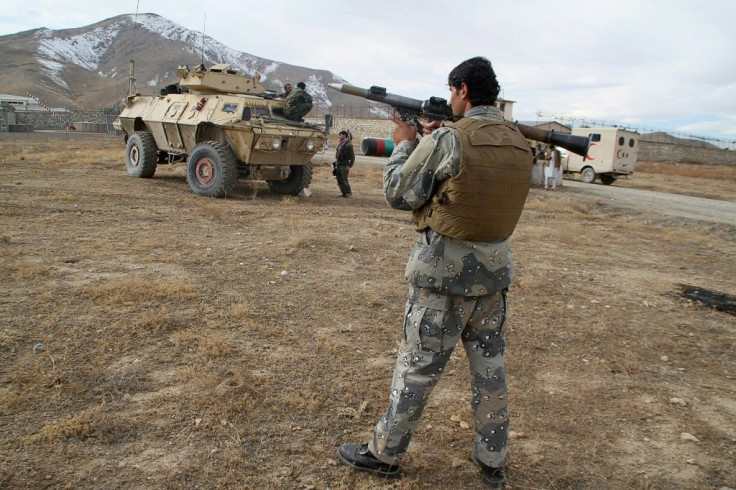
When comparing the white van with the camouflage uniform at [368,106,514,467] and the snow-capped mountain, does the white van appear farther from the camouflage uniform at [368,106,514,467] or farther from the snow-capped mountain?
the snow-capped mountain

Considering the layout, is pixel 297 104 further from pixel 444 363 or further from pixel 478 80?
pixel 444 363

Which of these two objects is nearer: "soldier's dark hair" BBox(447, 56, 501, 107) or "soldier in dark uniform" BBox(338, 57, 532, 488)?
"soldier in dark uniform" BBox(338, 57, 532, 488)

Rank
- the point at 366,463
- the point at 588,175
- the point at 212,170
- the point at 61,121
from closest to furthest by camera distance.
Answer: the point at 366,463 → the point at 212,170 → the point at 588,175 → the point at 61,121

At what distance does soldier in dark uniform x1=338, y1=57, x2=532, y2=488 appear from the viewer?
2227 millimetres

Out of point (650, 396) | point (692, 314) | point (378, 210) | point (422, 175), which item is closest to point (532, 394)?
point (650, 396)

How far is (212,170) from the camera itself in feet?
31.7

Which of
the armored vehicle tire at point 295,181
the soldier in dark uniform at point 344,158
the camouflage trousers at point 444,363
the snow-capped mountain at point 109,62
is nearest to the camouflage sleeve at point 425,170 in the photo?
the camouflage trousers at point 444,363

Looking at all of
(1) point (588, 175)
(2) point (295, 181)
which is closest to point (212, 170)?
(2) point (295, 181)

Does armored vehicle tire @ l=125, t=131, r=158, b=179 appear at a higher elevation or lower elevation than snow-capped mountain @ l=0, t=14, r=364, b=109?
lower

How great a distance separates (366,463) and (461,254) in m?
1.02

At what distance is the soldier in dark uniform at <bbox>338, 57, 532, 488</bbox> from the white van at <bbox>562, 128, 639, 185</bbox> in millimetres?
18510

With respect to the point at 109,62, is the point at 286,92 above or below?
below

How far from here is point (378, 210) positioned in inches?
388

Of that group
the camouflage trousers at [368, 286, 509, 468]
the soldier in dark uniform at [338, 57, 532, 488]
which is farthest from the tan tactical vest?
the camouflage trousers at [368, 286, 509, 468]
